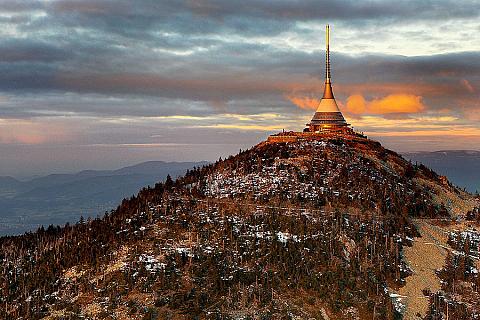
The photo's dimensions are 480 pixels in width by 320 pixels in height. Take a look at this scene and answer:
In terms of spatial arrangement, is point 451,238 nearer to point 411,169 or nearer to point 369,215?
point 369,215

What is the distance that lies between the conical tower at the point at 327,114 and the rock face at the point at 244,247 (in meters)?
18.2

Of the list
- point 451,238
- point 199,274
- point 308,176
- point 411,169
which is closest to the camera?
point 199,274

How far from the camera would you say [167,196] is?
11431 centimetres

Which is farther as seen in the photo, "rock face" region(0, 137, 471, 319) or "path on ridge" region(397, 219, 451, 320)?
"path on ridge" region(397, 219, 451, 320)

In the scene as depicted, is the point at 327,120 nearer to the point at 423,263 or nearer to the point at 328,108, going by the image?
the point at 328,108

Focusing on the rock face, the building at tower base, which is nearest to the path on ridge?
the rock face

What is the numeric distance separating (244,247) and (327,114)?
65.7m

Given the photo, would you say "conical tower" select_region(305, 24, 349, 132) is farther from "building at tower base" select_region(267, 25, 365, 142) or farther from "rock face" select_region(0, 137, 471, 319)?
"rock face" select_region(0, 137, 471, 319)

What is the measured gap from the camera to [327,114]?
146 meters

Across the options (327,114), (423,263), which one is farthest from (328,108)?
(423,263)

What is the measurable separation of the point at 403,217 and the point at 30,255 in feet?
251

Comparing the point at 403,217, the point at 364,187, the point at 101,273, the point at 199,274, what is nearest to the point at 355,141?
the point at 364,187

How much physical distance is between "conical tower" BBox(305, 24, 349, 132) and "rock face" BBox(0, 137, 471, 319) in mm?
18209

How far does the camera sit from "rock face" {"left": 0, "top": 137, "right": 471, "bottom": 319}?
80.2 m
